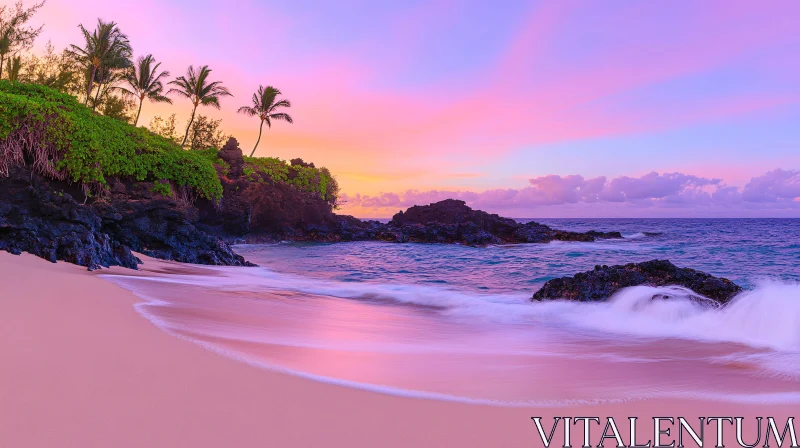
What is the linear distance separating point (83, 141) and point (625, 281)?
14.8 metres

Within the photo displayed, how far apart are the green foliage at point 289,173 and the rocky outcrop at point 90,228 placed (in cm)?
2260

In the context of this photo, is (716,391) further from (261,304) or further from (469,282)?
(469,282)

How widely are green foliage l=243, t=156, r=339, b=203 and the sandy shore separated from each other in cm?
3517

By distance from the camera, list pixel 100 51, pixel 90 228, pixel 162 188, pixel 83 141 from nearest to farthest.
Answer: pixel 90 228, pixel 83 141, pixel 162 188, pixel 100 51

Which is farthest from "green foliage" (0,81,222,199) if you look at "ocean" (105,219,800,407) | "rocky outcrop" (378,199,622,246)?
"rocky outcrop" (378,199,622,246)

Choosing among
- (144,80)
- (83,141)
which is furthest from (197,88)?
(83,141)

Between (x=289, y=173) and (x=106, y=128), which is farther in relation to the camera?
(x=289, y=173)

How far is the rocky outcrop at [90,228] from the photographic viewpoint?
8.28 metres

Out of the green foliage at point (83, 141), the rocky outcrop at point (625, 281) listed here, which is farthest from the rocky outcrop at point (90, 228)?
the rocky outcrop at point (625, 281)

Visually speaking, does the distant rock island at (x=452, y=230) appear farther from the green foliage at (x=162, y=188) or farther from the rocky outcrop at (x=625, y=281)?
the rocky outcrop at (x=625, y=281)

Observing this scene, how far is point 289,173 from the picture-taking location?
42.3 metres

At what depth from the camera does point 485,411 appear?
7.65 feet

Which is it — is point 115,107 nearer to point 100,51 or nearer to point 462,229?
point 100,51

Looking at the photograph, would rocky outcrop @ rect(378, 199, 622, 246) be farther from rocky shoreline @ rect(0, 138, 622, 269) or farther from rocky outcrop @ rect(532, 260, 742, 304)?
rocky outcrop @ rect(532, 260, 742, 304)
